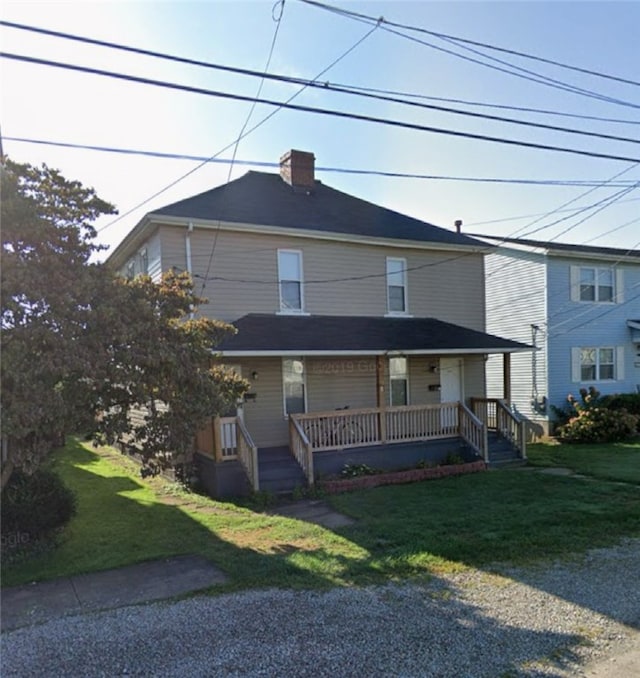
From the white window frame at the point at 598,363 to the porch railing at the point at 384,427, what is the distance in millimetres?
7893

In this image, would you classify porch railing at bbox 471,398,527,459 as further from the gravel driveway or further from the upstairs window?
the gravel driveway

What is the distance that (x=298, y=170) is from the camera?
51.7 feet

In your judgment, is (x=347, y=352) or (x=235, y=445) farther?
(x=347, y=352)

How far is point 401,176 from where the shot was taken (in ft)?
29.3

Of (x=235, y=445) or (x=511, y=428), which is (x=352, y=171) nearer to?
(x=235, y=445)

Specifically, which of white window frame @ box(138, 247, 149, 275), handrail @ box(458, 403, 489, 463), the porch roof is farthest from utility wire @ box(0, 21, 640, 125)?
white window frame @ box(138, 247, 149, 275)

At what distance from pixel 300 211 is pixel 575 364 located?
11684mm

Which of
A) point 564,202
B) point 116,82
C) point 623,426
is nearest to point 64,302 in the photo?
point 116,82

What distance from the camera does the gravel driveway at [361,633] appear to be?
3986 millimetres

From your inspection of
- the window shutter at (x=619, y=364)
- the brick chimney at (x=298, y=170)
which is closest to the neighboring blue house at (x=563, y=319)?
the window shutter at (x=619, y=364)

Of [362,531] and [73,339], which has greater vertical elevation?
[73,339]

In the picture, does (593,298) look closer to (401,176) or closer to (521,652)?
(401,176)

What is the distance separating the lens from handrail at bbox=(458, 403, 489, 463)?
12.8 meters

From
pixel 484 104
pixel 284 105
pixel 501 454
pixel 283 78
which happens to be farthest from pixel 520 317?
pixel 283 78
